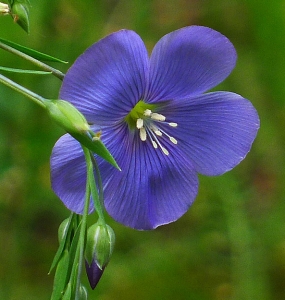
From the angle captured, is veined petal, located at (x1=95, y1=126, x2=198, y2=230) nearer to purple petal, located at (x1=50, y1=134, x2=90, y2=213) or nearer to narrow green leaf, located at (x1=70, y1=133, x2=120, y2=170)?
purple petal, located at (x1=50, y1=134, x2=90, y2=213)

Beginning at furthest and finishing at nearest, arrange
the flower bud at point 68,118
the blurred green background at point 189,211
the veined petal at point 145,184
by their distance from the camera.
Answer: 1. the blurred green background at point 189,211
2. the veined petal at point 145,184
3. the flower bud at point 68,118

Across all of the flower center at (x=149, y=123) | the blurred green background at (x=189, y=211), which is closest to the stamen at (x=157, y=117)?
the flower center at (x=149, y=123)

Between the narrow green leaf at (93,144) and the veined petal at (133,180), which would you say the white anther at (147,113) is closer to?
the veined petal at (133,180)

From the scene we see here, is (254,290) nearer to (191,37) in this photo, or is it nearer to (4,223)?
(4,223)

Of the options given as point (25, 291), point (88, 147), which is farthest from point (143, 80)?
point (25, 291)

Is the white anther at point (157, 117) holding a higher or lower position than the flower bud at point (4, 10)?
lower
